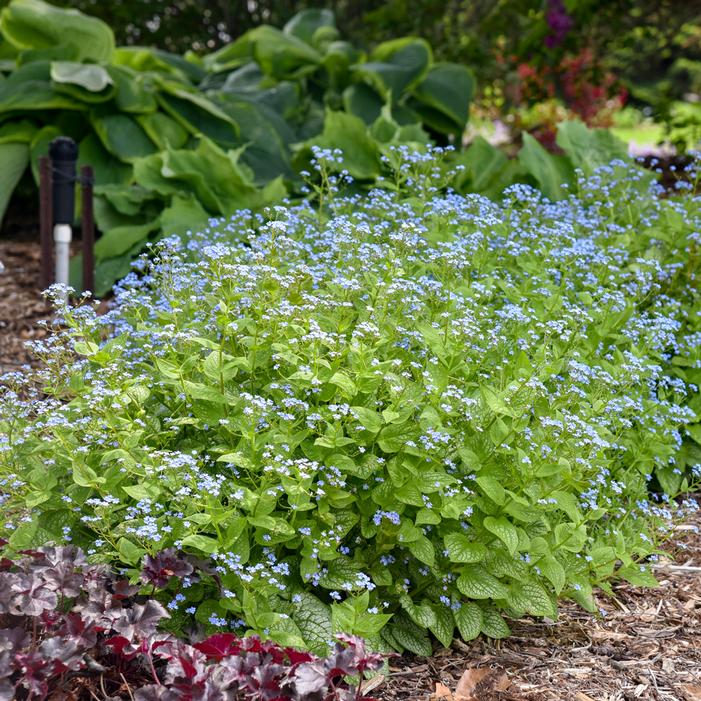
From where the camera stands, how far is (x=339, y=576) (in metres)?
2.45

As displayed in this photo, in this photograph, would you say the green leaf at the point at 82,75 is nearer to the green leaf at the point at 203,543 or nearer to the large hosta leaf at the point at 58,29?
the large hosta leaf at the point at 58,29

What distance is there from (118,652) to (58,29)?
4625 millimetres

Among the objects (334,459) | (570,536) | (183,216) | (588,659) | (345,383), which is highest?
(345,383)

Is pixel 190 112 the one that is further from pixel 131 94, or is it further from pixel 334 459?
pixel 334 459

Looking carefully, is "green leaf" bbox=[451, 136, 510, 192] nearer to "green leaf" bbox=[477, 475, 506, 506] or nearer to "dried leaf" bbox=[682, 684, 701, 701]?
"green leaf" bbox=[477, 475, 506, 506]

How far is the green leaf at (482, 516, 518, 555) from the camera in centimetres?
237

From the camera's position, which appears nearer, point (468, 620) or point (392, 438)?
point (392, 438)

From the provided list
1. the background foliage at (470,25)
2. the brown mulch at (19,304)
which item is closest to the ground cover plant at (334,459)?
the brown mulch at (19,304)

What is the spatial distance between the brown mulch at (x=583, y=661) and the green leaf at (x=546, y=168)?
260cm

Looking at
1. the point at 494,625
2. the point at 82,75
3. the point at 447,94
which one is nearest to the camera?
the point at 494,625

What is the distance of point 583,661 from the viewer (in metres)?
2.63

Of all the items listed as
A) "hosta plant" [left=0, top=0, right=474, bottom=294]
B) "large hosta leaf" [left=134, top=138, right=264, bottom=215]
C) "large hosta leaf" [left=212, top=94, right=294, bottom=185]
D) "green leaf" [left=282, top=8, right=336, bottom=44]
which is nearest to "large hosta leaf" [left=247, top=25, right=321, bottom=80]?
"hosta plant" [left=0, top=0, right=474, bottom=294]

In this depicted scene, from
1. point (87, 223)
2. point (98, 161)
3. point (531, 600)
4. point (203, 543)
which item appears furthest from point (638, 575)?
point (98, 161)

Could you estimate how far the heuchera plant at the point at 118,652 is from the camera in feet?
6.44
